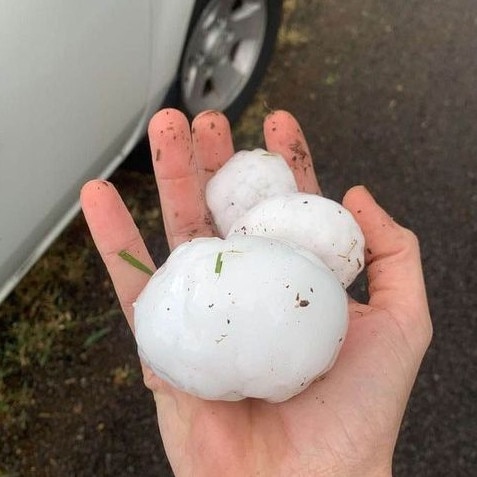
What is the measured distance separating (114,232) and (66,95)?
34 centimetres

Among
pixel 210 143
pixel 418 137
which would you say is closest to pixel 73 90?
pixel 210 143

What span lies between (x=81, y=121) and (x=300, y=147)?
467mm

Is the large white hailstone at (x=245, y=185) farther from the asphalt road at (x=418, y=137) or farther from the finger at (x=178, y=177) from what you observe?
the asphalt road at (x=418, y=137)

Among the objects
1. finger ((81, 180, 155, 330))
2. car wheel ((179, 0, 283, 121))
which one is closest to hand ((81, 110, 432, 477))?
finger ((81, 180, 155, 330))

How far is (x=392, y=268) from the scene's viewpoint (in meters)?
1.50

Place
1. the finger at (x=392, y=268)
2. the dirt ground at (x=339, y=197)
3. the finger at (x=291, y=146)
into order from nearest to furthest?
the finger at (x=392, y=268)
the finger at (x=291, y=146)
the dirt ground at (x=339, y=197)

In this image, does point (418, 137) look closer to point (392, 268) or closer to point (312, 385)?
point (392, 268)

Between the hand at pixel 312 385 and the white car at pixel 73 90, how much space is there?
21cm

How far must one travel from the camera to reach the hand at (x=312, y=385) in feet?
4.49

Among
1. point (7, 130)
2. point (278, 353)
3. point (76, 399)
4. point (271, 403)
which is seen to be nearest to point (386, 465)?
point (271, 403)

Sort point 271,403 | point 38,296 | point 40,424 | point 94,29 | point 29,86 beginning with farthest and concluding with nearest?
point 38,296 → point 40,424 → point 94,29 → point 29,86 → point 271,403

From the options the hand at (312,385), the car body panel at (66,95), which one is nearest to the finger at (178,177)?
the hand at (312,385)

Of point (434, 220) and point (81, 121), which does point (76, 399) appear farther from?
point (434, 220)

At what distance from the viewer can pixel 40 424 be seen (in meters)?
2.24
